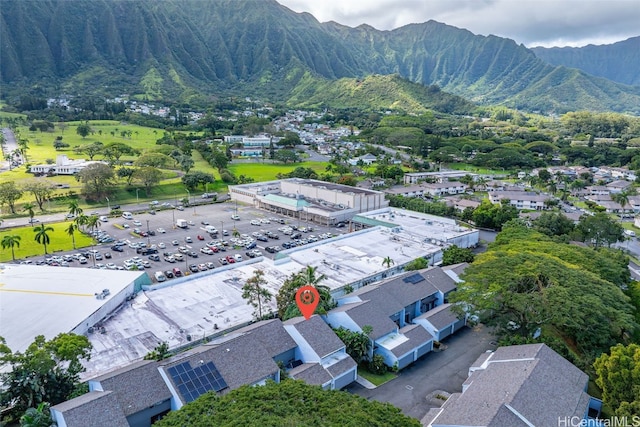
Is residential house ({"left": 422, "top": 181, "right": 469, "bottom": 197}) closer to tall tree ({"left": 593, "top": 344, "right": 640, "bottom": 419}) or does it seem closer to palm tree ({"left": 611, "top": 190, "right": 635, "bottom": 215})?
palm tree ({"left": 611, "top": 190, "right": 635, "bottom": 215})

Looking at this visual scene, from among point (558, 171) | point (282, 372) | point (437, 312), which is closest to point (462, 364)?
point (437, 312)

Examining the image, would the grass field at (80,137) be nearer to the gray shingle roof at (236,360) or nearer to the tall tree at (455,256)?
the tall tree at (455,256)

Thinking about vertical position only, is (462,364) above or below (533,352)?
below

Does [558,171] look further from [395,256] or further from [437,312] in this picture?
[437,312]

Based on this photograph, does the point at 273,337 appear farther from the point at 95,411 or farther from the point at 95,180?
the point at 95,180

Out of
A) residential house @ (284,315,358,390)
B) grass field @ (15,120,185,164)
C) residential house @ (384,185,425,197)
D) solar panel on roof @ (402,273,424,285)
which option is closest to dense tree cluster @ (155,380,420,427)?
residential house @ (284,315,358,390)
